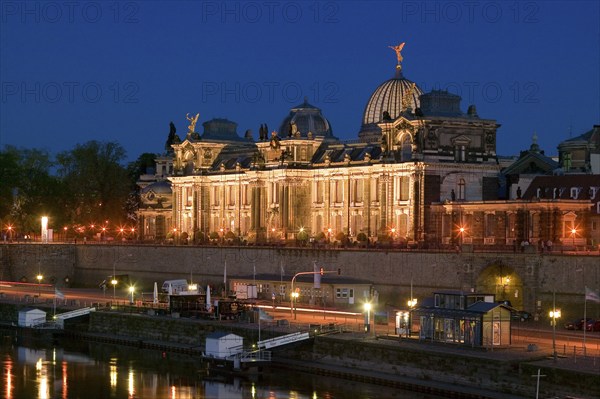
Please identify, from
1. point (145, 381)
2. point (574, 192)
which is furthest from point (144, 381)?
point (574, 192)

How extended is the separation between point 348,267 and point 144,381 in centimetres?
4017

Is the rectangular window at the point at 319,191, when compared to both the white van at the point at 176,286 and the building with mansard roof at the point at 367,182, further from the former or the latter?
the white van at the point at 176,286

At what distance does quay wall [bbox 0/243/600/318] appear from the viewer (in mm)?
96438

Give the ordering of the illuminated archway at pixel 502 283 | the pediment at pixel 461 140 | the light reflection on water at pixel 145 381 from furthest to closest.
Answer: the pediment at pixel 461 140 → the illuminated archway at pixel 502 283 → the light reflection on water at pixel 145 381

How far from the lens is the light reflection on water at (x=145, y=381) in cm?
7456

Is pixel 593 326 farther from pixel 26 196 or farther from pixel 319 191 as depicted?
pixel 26 196

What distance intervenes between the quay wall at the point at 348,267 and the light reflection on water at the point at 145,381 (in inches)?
975

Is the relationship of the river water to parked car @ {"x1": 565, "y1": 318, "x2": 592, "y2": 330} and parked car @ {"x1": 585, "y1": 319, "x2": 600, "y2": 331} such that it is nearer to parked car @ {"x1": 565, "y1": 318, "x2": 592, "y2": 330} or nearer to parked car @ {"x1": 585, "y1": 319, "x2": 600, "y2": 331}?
parked car @ {"x1": 585, "y1": 319, "x2": 600, "y2": 331}

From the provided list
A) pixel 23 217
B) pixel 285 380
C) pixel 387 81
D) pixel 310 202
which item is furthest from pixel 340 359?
pixel 23 217

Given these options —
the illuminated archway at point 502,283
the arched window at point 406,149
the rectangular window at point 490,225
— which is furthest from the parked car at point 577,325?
the arched window at point 406,149

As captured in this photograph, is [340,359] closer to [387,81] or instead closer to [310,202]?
[310,202]

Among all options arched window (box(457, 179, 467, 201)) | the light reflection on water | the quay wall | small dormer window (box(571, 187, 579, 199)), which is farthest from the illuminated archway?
A: arched window (box(457, 179, 467, 201))

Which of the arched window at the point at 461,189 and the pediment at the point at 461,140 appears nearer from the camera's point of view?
the arched window at the point at 461,189

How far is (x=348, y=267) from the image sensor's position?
118m
